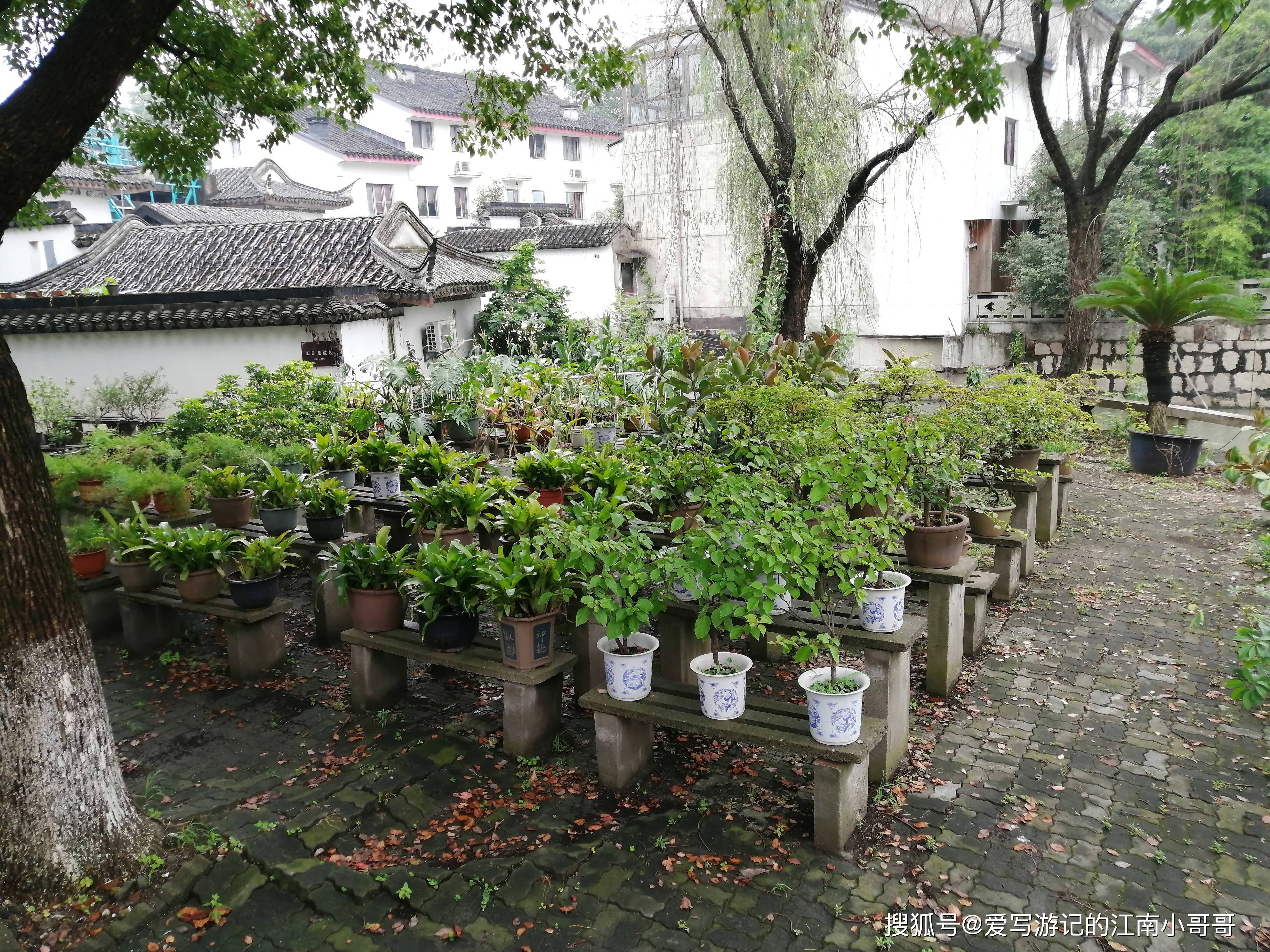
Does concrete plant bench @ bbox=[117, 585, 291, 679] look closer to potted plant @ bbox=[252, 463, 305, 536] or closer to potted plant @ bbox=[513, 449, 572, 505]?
potted plant @ bbox=[252, 463, 305, 536]

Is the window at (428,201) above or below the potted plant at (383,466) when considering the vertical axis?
above

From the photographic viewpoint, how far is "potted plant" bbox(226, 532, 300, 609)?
5.06 meters

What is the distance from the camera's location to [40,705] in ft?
10.6

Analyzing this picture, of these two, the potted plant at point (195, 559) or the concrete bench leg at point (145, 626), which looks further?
the concrete bench leg at point (145, 626)

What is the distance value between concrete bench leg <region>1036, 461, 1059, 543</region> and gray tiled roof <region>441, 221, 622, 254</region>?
54.2 feet

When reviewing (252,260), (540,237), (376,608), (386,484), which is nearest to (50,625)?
(376,608)

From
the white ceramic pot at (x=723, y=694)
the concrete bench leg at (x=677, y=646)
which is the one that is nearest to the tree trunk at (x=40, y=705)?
the white ceramic pot at (x=723, y=694)

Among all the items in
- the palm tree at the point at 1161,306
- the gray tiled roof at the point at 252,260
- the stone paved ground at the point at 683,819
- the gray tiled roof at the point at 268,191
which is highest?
the gray tiled roof at the point at 268,191

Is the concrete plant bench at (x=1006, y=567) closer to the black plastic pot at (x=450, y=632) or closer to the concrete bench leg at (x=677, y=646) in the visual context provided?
the concrete bench leg at (x=677, y=646)

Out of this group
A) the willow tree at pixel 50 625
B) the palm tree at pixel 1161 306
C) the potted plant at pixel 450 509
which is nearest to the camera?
the willow tree at pixel 50 625

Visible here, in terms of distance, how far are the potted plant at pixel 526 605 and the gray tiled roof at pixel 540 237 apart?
1865 centimetres

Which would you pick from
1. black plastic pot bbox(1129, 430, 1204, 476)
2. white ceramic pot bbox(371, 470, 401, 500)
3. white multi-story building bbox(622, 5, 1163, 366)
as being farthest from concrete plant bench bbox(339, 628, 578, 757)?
white multi-story building bbox(622, 5, 1163, 366)

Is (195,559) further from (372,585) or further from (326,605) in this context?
(372,585)

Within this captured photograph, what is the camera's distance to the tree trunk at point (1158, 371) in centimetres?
1167
